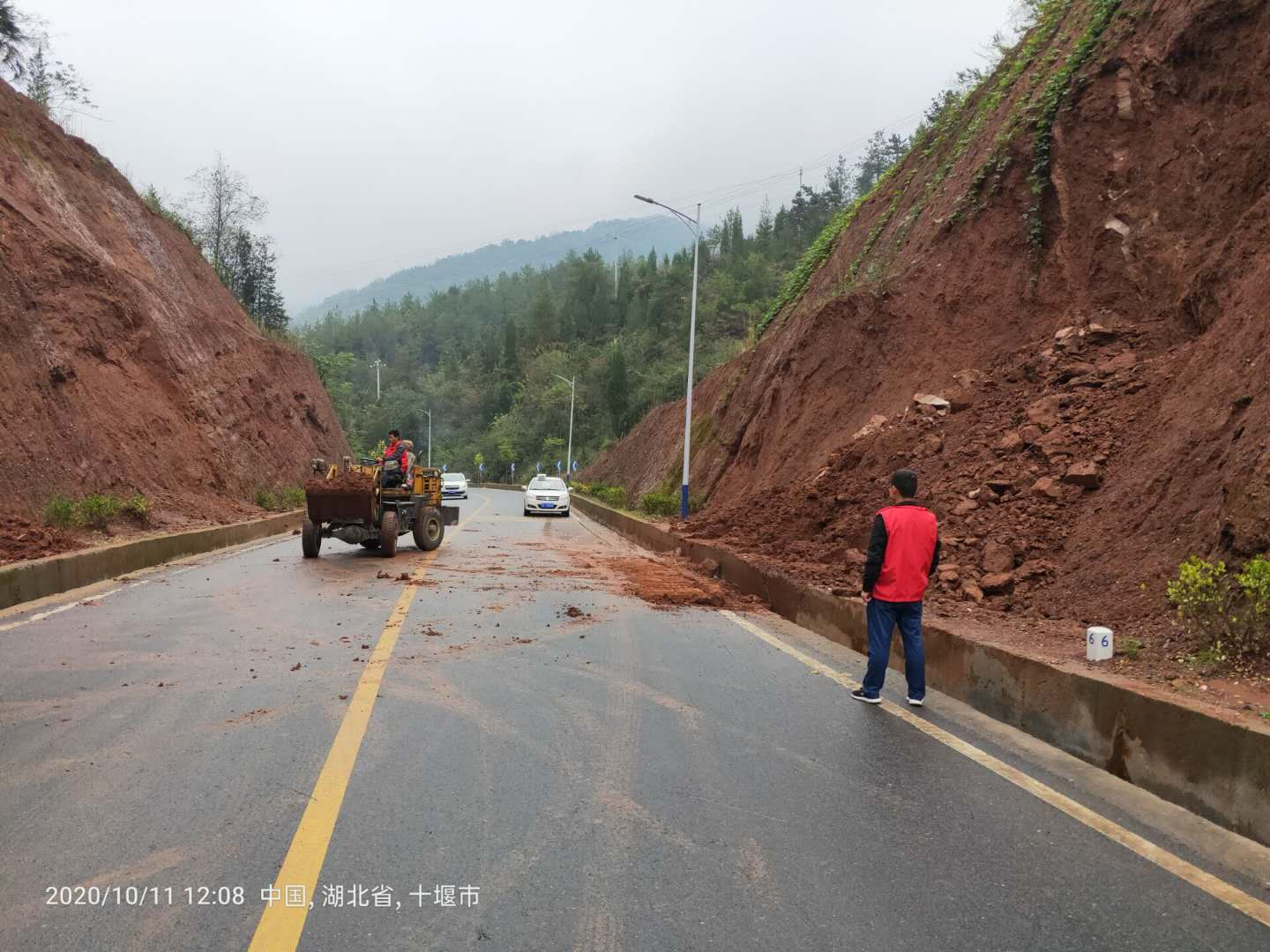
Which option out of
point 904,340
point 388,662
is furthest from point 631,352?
point 388,662

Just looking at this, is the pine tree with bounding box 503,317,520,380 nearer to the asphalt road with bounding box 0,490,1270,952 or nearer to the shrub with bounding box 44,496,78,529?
the shrub with bounding box 44,496,78,529

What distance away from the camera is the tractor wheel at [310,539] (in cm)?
1526

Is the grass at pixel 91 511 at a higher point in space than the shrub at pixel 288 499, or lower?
higher

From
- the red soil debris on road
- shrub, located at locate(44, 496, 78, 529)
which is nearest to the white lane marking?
shrub, located at locate(44, 496, 78, 529)

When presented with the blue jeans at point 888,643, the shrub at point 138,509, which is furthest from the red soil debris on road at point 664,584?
the shrub at point 138,509

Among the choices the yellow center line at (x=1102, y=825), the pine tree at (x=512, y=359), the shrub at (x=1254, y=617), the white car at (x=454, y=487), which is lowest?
the white car at (x=454, y=487)

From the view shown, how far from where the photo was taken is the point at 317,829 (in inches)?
151

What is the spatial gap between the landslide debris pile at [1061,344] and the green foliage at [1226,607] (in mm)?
722

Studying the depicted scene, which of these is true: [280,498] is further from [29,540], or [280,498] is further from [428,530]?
[29,540]

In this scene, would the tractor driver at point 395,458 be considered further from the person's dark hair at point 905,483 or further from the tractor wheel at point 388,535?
the person's dark hair at point 905,483

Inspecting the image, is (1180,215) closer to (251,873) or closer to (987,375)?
(987,375)

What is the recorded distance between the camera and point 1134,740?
501cm

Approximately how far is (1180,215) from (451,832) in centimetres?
1453

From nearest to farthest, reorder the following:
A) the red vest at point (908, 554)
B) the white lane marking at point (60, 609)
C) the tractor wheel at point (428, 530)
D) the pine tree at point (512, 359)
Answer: the red vest at point (908, 554)
the white lane marking at point (60, 609)
the tractor wheel at point (428, 530)
the pine tree at point (512, 359)
